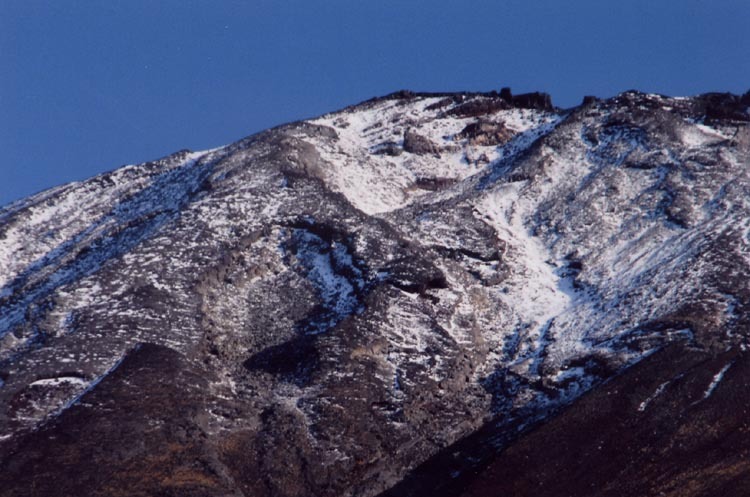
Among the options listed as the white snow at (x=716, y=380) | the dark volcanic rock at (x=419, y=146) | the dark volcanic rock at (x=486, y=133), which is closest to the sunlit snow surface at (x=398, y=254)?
the white snow at (x=716, y=380)

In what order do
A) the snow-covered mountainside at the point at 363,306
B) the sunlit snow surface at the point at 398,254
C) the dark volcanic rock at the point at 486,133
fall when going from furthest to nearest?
1. the dark volcanic rock at the point at 486,133
2. the sunlit snow surface at the point at 398,254
3. the snow-covered mountainside at the point at 363,306

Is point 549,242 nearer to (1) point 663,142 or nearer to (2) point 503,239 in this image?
(2) point 503,239

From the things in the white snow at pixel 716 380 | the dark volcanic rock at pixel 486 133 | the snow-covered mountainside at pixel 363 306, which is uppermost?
the dark volcanic rock at pixel 486 133

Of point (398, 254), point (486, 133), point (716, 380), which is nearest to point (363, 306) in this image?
point (398, 254)

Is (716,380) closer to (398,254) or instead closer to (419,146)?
(398,254)

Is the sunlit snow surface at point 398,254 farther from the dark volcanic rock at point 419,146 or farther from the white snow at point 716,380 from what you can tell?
the dark volcanic rock at point 419,146

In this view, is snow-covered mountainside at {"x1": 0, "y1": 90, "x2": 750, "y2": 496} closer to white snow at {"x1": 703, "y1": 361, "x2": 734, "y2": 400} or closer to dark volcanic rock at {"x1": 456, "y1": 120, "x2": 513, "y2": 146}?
white snow at {"x1": 703, "y1": 361, "x2": 734, "y2": 400}

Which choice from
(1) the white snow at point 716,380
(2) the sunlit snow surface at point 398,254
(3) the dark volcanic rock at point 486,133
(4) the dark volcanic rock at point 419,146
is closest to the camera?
(1) the white snow at point 716,380

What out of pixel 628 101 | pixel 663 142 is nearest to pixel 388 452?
pixel 663 142

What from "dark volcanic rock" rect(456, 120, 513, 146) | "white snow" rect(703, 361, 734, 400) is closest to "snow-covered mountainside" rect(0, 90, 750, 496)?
"white snow" rect(703, 361, 734, 400)
